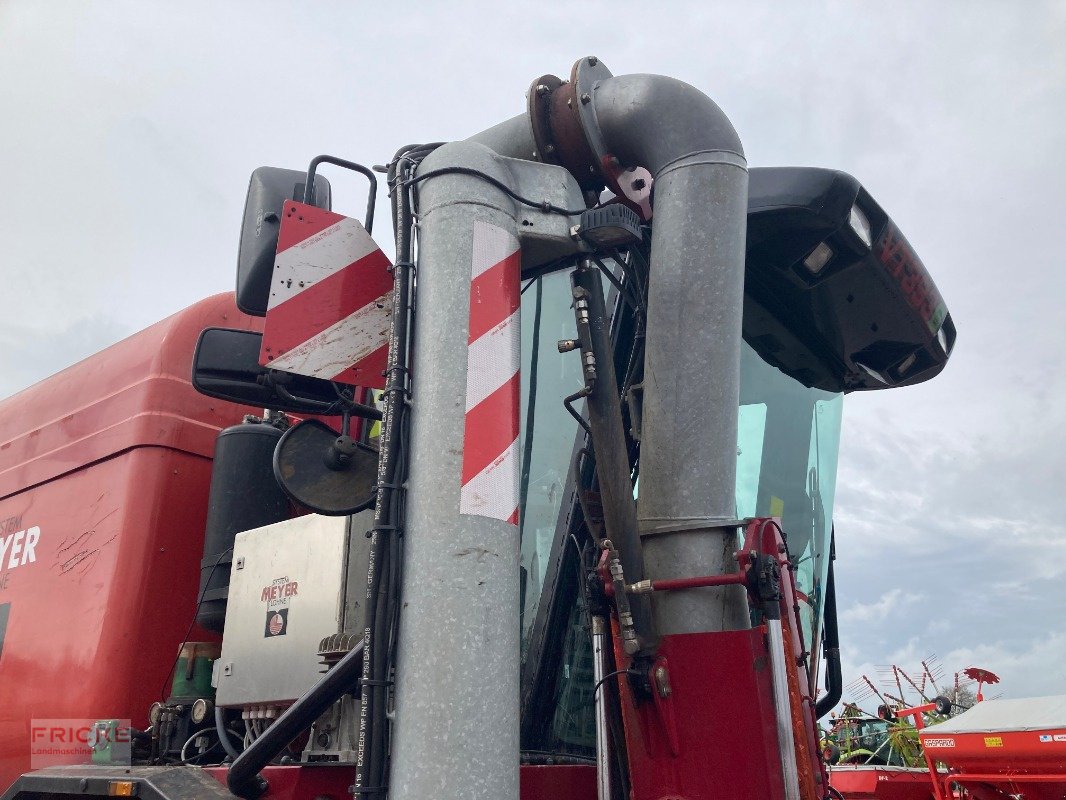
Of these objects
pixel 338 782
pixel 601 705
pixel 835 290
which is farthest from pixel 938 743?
pixel 338 782

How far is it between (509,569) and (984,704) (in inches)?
243

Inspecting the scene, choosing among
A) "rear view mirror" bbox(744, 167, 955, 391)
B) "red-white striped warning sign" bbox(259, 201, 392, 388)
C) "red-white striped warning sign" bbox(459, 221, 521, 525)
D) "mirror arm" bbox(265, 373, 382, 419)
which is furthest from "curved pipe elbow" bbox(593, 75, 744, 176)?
"mirror arm" bbox(265, 373, 382, 419)

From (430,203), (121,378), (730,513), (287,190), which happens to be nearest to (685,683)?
(730,513)

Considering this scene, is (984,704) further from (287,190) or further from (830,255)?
(287,190)

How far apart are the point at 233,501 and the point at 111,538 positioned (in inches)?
19.2

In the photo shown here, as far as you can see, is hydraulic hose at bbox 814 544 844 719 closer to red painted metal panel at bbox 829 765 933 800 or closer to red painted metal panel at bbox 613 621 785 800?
red painted metal panel at bbox 613 621 785 800

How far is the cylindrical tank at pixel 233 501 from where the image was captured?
10.4 feet

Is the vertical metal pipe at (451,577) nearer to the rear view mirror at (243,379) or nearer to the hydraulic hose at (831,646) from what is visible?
the rear view mirror at (243,379)

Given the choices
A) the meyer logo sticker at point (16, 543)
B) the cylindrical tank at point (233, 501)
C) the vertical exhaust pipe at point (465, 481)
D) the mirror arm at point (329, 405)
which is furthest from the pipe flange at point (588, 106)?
the meyer logo sticker at point (16, 543)

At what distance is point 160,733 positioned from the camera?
2928 mm

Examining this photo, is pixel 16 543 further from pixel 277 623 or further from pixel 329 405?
pixel 329 405

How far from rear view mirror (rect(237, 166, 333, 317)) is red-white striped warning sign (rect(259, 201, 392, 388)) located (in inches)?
2.8

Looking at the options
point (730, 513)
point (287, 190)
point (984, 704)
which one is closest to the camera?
point (730, 513)

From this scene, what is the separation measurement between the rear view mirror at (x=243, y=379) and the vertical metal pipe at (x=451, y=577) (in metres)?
0.49
